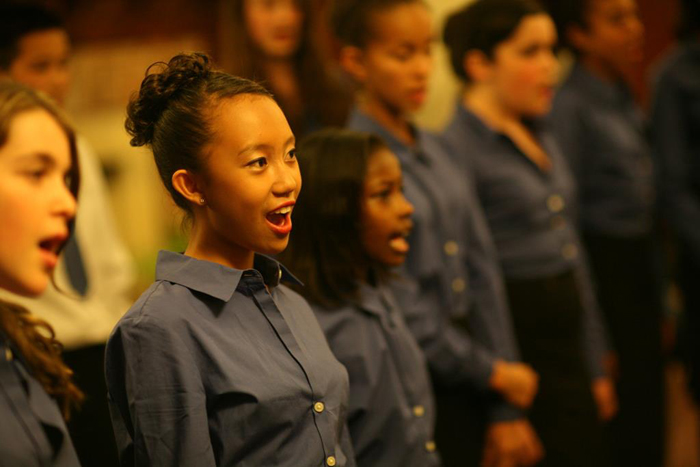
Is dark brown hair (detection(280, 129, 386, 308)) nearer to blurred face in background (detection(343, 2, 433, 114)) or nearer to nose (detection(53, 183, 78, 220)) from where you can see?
nose (detection(53, 183, 78, 220))

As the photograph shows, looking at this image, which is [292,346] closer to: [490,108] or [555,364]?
[555,364]

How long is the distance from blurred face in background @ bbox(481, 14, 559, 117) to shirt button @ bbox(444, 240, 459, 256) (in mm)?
648

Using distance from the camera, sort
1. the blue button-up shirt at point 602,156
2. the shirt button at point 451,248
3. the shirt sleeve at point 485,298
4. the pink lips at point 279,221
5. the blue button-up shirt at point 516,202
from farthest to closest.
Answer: the blue button-up shirt at point 602,156 < the blue button-up shirt at point 516,202 < the shirt sleeve at point 485,298 < the shirt button at point 451,248 < the pink lips at point 279,221

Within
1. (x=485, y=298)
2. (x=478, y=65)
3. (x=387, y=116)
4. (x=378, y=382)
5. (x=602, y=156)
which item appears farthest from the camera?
(x=602, y=156)

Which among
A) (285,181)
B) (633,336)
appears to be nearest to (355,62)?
(285,181)

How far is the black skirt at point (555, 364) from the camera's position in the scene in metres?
2.54

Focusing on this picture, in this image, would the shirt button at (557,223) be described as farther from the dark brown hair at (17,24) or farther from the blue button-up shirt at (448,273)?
the dark brown hair at (17,24)

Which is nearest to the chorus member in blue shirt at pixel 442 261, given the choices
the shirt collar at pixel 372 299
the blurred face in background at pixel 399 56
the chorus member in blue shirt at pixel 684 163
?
the blurred face in background at pixel 399 56

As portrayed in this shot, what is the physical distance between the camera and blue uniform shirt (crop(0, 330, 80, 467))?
1.27m

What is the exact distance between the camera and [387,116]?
221cm

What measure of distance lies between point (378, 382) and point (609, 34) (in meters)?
2.01

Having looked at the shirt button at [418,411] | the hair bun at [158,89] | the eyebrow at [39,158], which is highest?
the hair bun at [158,89]

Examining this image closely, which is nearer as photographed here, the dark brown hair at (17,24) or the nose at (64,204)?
the nose at (64,204)

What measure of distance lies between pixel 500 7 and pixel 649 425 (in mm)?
1686
